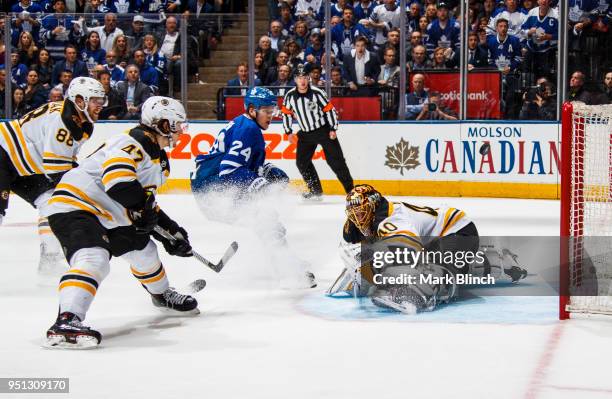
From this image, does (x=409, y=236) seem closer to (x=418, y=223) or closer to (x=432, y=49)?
(x=418, y=223)

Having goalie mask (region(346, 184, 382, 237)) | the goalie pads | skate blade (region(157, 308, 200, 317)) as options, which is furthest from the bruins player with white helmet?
the goalie pads

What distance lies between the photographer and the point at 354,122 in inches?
444

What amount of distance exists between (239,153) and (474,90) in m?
5.34

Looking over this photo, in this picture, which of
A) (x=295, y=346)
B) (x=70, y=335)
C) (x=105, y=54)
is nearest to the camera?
(x=70, y=335)

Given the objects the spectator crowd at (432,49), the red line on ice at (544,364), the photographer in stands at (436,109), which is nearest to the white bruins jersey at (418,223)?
the red line on ice at (544,364)

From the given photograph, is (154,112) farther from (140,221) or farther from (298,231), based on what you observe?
(298,231)

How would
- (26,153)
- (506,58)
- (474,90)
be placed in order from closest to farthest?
1. (26,153)
2. (506,58)
3. (474,90)

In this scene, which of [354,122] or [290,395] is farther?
[354,122]

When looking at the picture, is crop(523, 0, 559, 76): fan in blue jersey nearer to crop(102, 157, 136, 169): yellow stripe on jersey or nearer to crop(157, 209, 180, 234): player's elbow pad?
crop(157, 209, 180, 234): player's elbow pad

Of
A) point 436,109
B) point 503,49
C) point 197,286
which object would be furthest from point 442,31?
point 197,286

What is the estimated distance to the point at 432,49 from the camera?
1094cm

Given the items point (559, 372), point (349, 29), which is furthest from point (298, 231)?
point (559, 372)

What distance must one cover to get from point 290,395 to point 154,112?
1607 millimetres

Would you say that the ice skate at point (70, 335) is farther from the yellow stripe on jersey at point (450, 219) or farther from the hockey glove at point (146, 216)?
the yellow stripe on jersey at point (450, 219)
